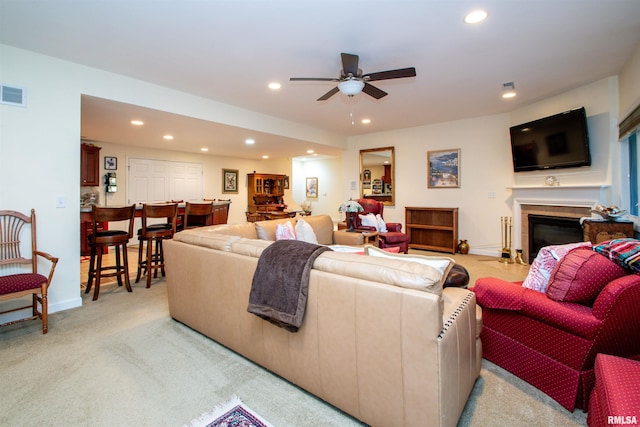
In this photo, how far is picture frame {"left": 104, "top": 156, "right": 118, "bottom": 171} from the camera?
20.8 ft

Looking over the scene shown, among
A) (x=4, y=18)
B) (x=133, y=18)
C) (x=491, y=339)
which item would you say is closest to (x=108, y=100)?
(x=4, y=18)

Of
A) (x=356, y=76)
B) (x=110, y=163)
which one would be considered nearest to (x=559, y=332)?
(x=356, y=76)

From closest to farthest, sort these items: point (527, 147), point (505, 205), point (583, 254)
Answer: point (583, 254) < point (527, 147) < point (505, 205)

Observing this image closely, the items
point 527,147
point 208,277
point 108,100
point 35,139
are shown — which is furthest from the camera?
point 527,147

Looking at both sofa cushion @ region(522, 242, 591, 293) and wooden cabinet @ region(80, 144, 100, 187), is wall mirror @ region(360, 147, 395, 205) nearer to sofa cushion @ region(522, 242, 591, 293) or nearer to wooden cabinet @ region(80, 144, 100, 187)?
sofa cushion @ region(522, 242, 591, 293)

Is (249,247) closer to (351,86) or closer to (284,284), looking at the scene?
(284,284)

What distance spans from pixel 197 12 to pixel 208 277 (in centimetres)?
199

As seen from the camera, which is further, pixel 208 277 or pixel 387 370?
pixel 208 277

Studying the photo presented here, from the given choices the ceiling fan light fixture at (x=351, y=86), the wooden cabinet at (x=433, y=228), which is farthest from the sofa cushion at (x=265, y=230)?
the wooden cabinet at (x=433, y=228)

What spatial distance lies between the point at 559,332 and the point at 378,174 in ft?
17.3

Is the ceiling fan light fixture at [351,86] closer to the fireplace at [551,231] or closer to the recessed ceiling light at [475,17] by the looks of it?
the recessed ceiling light at [475,17]

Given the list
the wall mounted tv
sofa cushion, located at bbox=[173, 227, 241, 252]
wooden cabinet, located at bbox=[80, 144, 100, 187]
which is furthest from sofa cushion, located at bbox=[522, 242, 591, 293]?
wooden cabinet, located at bbox=[80, 144, 100, 187]

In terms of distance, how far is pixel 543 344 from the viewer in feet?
5.62

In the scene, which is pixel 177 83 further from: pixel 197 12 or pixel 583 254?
pixel 583 254
